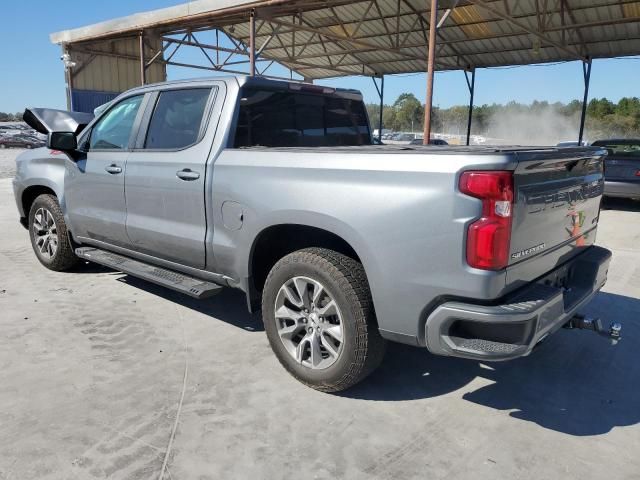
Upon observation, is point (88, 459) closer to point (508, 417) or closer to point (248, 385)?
point (248, 385)

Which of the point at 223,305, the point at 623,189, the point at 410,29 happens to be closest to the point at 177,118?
the point at 223,305

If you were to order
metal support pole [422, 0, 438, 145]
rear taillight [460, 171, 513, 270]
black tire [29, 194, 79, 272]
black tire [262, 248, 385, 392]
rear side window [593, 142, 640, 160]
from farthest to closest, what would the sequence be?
rear side window [593, 142, 640, 160] < metal support pole [422, 0, 438, 145] < black tire [29, 194, 79, 272] < black tire [262, 248, 385, 392] < rear taillight [460, 171, 513, 270]

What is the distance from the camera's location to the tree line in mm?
45844

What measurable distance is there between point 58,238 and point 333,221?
12.4 feet

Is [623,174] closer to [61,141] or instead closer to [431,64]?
[431,64]

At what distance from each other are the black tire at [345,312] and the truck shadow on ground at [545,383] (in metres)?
0.23

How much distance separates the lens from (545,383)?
3.41 m

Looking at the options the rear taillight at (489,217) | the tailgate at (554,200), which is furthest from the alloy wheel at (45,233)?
the tailgate at (554,200)

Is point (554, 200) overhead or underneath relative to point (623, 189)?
overhead

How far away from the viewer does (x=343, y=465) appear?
8.29 ft

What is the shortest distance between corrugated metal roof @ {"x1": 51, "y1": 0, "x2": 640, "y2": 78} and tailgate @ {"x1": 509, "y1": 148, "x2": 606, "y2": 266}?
8.51 metres

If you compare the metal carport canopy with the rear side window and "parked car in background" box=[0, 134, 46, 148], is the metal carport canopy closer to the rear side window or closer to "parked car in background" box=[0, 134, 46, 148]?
the rear side window

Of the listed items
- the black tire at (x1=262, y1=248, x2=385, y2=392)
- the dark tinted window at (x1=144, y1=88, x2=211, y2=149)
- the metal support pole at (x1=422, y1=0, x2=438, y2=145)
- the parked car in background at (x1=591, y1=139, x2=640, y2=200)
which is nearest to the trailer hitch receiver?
the black tire at (x1=262, y1=248, x2=385, y2=392)

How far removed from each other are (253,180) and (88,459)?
5.95 feet
